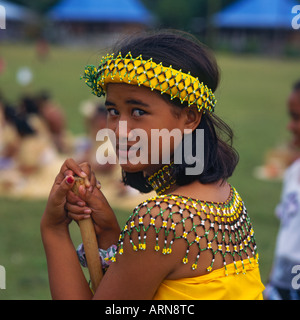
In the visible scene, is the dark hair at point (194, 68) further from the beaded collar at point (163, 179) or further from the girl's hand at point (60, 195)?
the girl's hand at point (60, 195)

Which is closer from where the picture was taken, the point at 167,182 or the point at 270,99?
the point at 167,182

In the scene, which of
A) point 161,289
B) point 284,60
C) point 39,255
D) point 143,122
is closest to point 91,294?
point 161,289

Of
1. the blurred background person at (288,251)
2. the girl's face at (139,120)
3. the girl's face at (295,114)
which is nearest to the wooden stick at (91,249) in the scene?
the girl's face at (139,120)

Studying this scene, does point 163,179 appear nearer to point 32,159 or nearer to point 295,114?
point 295,114

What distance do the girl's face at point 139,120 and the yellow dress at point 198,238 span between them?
20 centimetres

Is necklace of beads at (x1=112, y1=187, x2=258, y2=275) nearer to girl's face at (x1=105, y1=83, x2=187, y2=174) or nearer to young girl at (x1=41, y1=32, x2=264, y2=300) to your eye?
young girl at (x1=41, y1=32, x2=264, y2=300)

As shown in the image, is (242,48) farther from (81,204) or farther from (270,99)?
(81,204)

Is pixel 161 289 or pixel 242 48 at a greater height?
pixel 242 48

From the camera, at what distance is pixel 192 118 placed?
6.31 feet

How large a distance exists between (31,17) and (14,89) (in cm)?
3245

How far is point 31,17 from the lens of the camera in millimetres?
49594

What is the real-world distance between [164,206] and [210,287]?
1.01ft

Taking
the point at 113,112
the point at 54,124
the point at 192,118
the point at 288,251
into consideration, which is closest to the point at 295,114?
the point at 288,251

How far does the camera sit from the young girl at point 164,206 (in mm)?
1718
